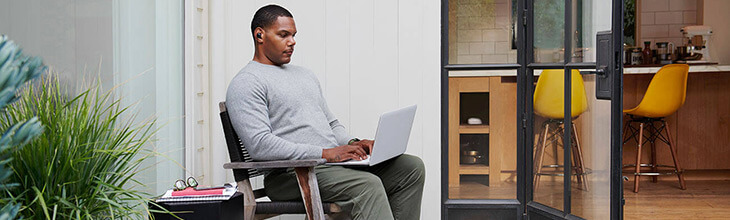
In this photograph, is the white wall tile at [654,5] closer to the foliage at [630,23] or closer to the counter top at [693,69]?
the foliage at [630,23]

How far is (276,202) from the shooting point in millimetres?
3076

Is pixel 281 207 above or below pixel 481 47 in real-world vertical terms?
below

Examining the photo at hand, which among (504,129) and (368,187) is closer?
(368,187)

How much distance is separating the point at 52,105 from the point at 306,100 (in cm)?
135

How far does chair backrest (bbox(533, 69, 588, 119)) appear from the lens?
3.73m

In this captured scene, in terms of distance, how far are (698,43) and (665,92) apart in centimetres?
122

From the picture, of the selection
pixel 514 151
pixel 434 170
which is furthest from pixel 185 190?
pixel 514 151

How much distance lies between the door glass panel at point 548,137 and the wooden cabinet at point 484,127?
0.13 m

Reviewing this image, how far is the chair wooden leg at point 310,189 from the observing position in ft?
9.65

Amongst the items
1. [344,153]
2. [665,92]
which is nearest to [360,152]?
[344,153]

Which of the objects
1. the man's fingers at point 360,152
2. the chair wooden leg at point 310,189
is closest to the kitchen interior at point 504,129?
the man's fingers at point 360,152

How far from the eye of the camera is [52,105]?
205 cm

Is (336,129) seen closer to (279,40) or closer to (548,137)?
(279,40)

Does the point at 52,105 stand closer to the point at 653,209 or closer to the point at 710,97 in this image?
the point at 653,209
